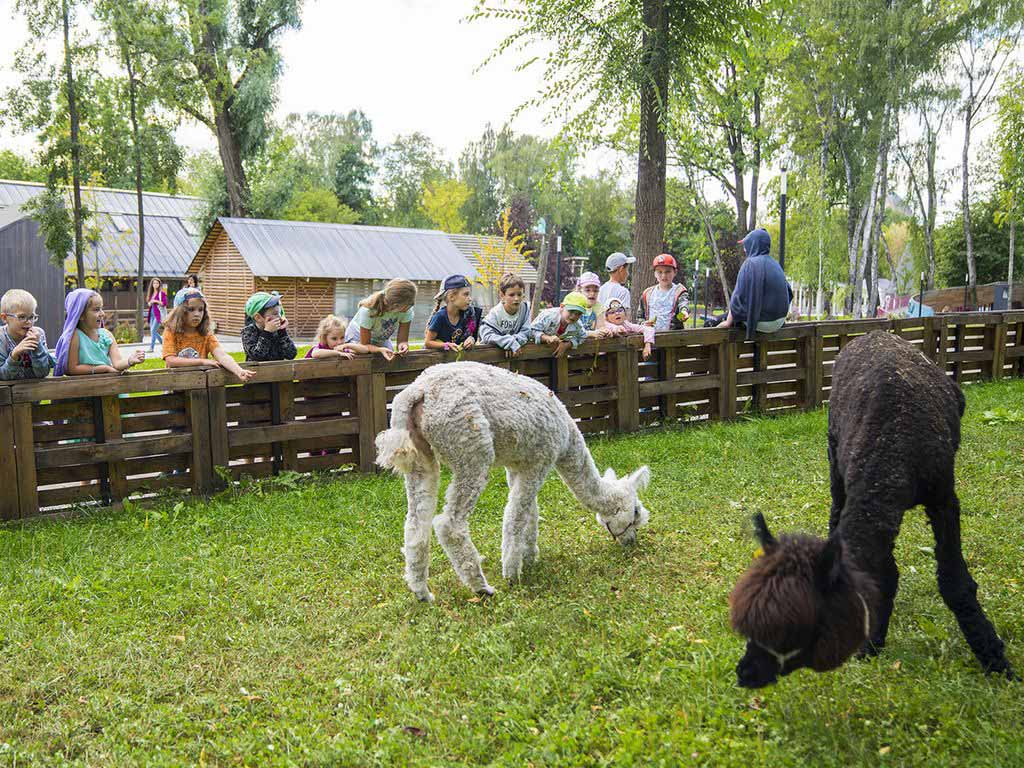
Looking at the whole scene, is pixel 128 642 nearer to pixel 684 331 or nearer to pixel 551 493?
pixel 551 493

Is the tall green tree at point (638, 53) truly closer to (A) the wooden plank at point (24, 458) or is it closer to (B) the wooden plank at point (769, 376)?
(B) the wooden plank at point (769, 376)

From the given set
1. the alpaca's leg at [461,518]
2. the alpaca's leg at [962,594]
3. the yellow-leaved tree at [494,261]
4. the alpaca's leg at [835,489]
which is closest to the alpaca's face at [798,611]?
the alpaca's leg at [962,594]

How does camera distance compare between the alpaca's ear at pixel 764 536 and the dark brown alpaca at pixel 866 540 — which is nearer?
the dark brown alpaca at pixel 866 540

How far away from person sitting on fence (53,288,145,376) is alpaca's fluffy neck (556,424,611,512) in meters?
3.63

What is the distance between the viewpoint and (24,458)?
6031 mm

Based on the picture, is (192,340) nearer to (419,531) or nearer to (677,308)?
(419,531)

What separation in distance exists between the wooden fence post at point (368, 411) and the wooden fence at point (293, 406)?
0.4 inches

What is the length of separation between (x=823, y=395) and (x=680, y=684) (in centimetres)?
808

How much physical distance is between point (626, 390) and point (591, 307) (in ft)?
3.53

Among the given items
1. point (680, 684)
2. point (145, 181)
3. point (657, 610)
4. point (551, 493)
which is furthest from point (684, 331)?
point (145, 181)

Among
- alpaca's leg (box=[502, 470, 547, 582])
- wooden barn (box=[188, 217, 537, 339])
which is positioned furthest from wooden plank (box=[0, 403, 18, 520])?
wooden barn (box=[188, 217, 537, 339])

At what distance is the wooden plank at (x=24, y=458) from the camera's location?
19.7ft

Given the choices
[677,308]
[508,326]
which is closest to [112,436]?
[508,326]

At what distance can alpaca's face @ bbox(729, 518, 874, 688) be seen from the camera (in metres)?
2.69
